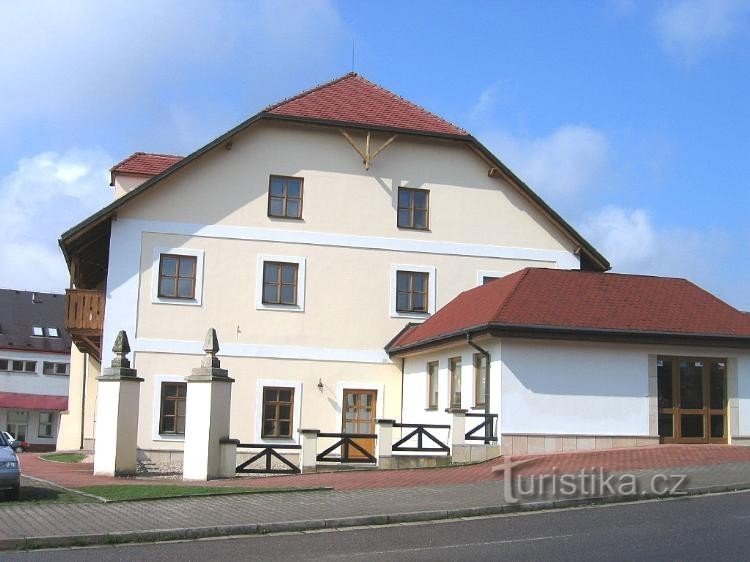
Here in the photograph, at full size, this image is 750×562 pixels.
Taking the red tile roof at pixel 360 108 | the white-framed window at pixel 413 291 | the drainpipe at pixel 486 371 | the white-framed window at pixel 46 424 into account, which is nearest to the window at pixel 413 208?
the white-framed window at pixel 413 291

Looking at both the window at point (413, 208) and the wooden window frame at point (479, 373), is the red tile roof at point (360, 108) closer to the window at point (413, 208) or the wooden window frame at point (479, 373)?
the window at point (413, 208)

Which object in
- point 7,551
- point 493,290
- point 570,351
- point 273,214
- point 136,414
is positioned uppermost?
point 273,214

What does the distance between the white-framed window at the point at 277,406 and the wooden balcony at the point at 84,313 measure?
17.0 ft

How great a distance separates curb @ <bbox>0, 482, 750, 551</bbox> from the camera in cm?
1195

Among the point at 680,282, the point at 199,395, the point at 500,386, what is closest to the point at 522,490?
the point at 500,386

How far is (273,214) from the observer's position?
29109 millimetres

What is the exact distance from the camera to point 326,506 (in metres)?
14.8

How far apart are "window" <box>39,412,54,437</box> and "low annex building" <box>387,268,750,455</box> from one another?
155 feet

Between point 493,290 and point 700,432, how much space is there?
643 centimetres

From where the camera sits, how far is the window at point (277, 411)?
28.4 m

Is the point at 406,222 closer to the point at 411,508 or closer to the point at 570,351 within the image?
the point at 570,351

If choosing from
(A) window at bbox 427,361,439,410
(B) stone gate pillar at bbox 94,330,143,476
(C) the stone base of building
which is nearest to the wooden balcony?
(B) stone gate pillar at bbox 94,330,143,476

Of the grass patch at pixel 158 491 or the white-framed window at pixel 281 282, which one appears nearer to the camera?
the grass patch at pixel 158 491

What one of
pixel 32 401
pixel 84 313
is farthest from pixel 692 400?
pixel 32 401
